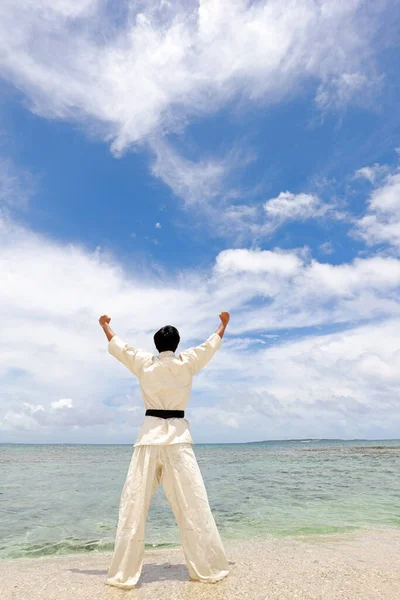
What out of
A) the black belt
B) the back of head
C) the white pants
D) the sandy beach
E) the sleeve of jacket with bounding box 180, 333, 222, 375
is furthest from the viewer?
the back of head

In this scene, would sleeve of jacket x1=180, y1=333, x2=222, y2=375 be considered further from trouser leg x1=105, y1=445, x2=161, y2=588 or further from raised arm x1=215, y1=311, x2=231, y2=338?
trouser leg x1=105, y1=445, x2=161, y2=588

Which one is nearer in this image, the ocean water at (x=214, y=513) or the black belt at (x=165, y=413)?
the black belt at (x=165, y=413)

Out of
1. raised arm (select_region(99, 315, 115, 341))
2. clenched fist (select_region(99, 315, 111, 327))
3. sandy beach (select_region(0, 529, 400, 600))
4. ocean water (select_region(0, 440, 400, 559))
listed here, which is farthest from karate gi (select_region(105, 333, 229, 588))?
ocean water (select_region(0, 440, 400, 559))

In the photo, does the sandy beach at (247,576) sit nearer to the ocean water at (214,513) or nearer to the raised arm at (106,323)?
the ocean water at (214,513)

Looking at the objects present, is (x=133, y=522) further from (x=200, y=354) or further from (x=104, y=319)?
(x=104, y=319)

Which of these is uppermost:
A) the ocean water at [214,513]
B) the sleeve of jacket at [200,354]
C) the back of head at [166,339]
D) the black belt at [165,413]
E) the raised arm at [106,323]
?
the raised arm at [106,323]

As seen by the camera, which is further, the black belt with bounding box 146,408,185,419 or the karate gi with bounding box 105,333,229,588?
the black belt with bounding box 146,408,185,419

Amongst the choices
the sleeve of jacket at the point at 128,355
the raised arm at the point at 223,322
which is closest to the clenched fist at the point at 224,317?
the raised arm at the point at 223,322

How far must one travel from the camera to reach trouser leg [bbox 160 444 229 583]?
4688 millimetres

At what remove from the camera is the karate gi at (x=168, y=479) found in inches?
184

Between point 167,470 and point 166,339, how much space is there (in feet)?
4.68

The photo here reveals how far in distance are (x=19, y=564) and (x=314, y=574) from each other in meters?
4.31

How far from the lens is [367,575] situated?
520cm

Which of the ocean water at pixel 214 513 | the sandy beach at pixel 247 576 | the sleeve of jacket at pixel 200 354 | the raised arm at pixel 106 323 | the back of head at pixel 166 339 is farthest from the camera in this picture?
the ocean water at pixel 214 513
